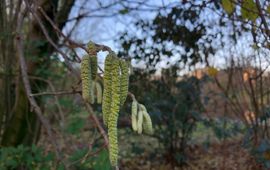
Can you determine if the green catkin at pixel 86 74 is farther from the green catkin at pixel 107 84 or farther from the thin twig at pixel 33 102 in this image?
the thin twig at pixel 33 102

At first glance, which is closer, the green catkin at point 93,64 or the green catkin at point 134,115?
the green catkin at point 93,64

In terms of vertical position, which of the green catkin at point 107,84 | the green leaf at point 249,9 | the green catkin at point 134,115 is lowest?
the green catkin at point 134,115

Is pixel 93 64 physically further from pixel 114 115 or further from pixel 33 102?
pixel 33 102

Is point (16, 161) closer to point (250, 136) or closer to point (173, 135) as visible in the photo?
point (250, 136)

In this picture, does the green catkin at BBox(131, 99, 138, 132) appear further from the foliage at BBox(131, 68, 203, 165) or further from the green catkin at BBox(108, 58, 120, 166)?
the foliage at BBox(131, 68, 203, 165)

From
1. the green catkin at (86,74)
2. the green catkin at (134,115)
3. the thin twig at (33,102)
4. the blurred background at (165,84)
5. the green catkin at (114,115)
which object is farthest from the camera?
the blurred background at (165,84)

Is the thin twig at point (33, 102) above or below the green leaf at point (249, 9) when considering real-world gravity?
below

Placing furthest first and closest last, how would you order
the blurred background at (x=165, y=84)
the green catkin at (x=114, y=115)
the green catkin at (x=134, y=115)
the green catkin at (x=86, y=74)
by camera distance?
the blurred background at (x=165, y=84) → the green catkin at (x=134, y=115) → the green catkin at (x=86, y=74) → the green catkin at (x=114, y=115)

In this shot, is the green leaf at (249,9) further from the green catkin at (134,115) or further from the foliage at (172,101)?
the foliage at (172,101)

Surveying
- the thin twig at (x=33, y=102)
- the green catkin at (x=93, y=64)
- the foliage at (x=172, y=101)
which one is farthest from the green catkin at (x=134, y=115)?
the foliage at (x=172, y=101)
